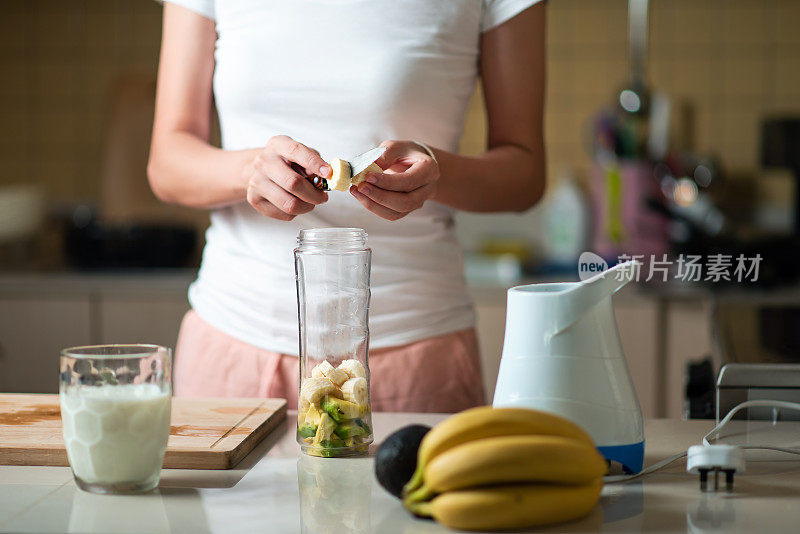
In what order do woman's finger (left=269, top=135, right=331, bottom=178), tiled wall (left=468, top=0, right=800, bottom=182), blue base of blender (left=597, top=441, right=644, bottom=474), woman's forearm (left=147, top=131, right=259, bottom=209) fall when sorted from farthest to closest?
tiled wall (left=468, top=0, right=800, bottom=182) → woman's forearm (left=147, top=131, right=259, bottom=209) → woman's finger (left=269, top=135, right=331, bottom=178) → blue base of blender (left=597, top=441, right=644, bottom=474)

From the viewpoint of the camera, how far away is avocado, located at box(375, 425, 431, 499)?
0.66m

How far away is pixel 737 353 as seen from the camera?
3.68 feet

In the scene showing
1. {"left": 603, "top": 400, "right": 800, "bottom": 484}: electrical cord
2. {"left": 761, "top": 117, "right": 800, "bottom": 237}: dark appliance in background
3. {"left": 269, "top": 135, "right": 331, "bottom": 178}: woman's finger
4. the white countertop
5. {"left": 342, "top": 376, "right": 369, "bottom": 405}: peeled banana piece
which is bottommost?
the white countertop

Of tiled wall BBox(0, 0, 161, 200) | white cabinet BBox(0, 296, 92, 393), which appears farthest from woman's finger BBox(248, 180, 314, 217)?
tiled wall BBox(0, 0, 161, 200)

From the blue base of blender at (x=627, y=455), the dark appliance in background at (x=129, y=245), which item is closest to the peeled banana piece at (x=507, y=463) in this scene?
the blue base of blender at (x=627, y=455)

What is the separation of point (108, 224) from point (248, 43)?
1415mm

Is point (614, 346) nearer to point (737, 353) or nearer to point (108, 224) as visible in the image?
point (737, 353)

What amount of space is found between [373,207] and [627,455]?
0.34 meters

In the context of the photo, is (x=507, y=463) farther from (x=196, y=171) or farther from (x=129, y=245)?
(x=129, y=245)

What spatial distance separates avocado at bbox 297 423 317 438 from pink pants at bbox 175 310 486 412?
22 cm

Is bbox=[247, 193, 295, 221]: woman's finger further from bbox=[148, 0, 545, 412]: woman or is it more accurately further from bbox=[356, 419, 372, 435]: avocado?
bbox=[356, 419, 372, 435]: avocado

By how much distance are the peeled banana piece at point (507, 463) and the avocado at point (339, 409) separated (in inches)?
6.6

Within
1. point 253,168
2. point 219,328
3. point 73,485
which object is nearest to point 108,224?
point 219,328

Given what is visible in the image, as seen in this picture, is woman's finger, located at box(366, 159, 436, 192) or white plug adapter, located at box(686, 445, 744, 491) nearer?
white plug adapter, located at box(686, 445, 744, 491)
